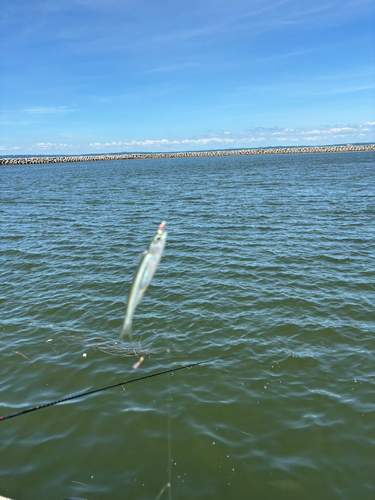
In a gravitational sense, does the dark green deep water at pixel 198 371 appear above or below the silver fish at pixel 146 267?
below

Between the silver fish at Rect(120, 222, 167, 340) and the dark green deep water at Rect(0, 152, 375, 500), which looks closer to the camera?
the silver fish at Rect(120, 222, 167, 340)

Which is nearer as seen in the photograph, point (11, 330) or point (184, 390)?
point (184, 390)

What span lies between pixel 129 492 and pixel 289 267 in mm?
11383

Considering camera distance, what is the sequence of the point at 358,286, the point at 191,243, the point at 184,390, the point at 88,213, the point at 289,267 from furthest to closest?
1. the point at 88,213
2. the point at 191,243
3. the point at 289,267
4. the point at 358,286
5. the point at 184,390

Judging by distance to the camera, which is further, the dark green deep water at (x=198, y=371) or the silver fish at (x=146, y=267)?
the dark green deep water at (x=198, y=371)

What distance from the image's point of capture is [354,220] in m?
22.5

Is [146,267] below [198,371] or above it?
above

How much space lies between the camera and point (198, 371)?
8.53 metres

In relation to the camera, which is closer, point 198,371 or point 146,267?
point 146,267

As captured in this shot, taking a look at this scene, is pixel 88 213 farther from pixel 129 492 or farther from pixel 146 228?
pixel 129 492

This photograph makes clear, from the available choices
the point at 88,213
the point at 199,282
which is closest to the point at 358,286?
the point at 199,282

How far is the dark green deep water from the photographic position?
5.93 metres

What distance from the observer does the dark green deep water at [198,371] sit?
5926 millimetres

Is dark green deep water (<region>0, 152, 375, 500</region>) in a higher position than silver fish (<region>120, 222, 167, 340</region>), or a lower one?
lower
